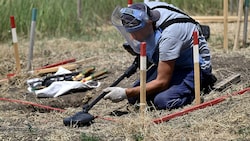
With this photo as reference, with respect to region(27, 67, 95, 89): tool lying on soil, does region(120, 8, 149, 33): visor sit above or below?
above

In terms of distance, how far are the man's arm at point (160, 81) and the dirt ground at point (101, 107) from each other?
21cm

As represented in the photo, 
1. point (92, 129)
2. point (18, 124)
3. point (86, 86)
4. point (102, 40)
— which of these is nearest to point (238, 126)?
point (92, 129)

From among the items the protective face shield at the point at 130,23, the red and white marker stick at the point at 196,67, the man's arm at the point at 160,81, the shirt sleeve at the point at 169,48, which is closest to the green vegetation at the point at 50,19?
the protective face shield at the point at 130,23

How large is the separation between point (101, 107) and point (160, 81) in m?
1.02

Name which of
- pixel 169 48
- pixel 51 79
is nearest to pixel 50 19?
pixel 51 79

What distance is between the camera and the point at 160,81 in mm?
5613

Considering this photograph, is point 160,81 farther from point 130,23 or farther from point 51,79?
point 51,79

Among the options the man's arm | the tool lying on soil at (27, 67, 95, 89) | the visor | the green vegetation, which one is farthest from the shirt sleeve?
the green vegetation

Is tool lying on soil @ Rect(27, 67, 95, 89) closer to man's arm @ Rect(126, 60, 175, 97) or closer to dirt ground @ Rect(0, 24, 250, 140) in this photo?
dirt ground @ Rect(0, 24, 250, 140)

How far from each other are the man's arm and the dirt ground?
0.21m

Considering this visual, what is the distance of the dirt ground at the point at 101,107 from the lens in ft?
15.5

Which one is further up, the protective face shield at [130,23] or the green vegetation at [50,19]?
the protective face shield at [130,23]

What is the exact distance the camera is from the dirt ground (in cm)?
473

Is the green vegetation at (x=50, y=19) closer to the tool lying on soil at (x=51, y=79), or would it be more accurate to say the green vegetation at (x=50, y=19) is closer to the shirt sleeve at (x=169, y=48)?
the tool lying on soil at (x=51, y=79)
